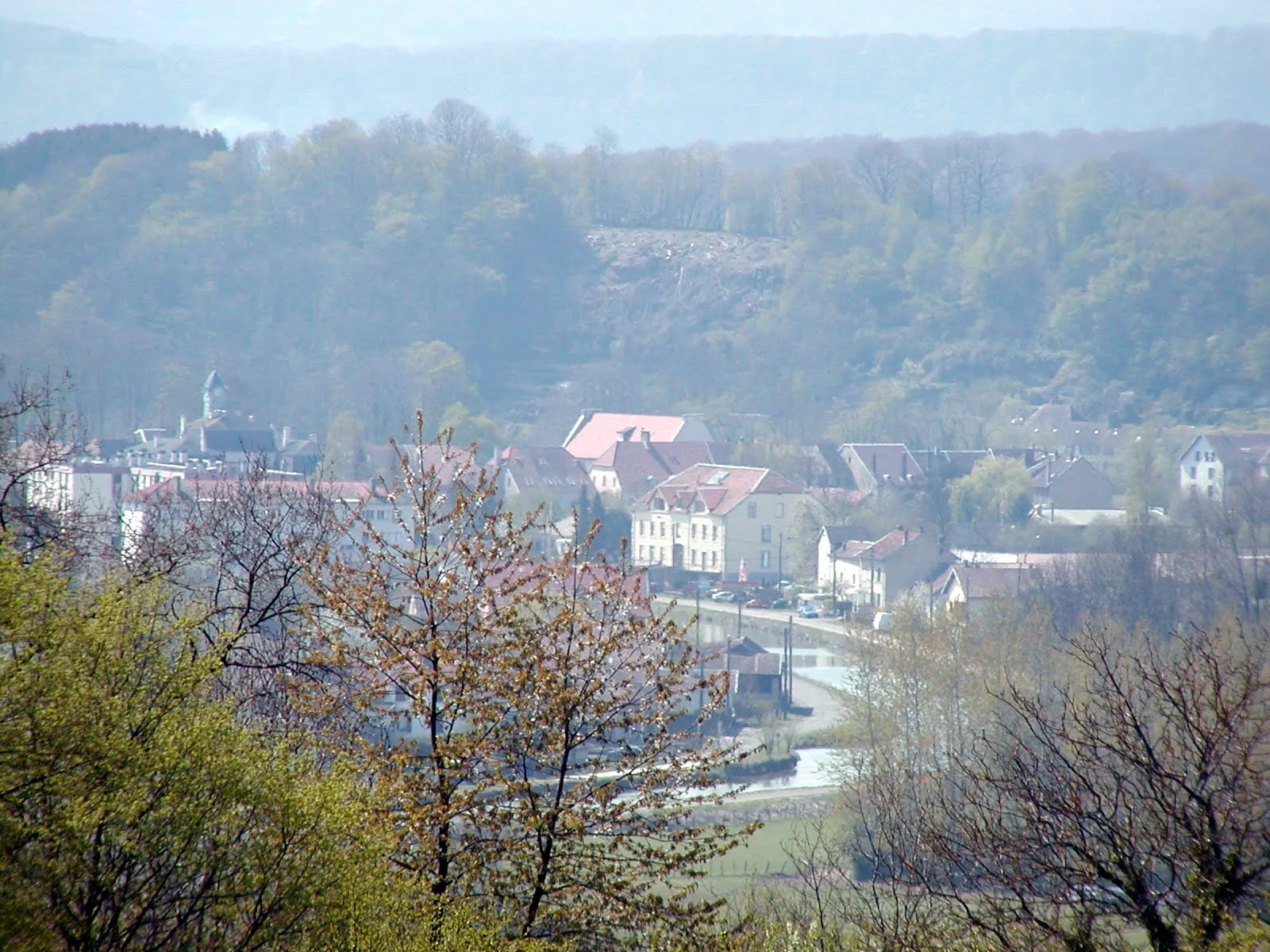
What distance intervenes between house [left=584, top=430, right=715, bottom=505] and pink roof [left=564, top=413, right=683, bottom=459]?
2839mm

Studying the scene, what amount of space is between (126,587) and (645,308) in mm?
80468

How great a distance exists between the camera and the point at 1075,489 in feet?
167

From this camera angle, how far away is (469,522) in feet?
22.4

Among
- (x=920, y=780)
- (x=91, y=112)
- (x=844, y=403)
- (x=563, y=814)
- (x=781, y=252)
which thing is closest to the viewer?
(x=563, y=814)

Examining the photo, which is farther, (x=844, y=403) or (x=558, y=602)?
(x=844, y=403)

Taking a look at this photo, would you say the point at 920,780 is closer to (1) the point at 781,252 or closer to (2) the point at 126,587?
(2) the point at 126,587

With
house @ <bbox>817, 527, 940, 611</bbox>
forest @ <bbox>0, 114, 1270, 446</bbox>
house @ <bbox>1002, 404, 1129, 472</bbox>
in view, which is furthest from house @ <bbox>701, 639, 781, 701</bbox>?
house @ <bbox>1002, 404, 1129, 472</bbox>

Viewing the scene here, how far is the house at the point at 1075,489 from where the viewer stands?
50.1 m

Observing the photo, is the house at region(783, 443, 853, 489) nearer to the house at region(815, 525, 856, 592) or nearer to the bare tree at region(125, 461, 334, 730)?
the house at region(815, 525, 856, 592)

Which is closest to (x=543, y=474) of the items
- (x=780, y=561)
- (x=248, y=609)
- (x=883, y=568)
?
(x=780, y=561)

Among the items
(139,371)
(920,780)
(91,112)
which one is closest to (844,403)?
(139,371)

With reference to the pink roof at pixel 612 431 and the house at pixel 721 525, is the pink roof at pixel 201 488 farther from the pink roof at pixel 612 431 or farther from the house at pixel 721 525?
the pink roof at pixel 612 431

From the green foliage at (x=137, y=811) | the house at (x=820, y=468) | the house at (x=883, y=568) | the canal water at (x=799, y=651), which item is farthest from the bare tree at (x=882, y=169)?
the green foliage at (x=137, y=811)

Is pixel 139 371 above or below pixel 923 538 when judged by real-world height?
above
